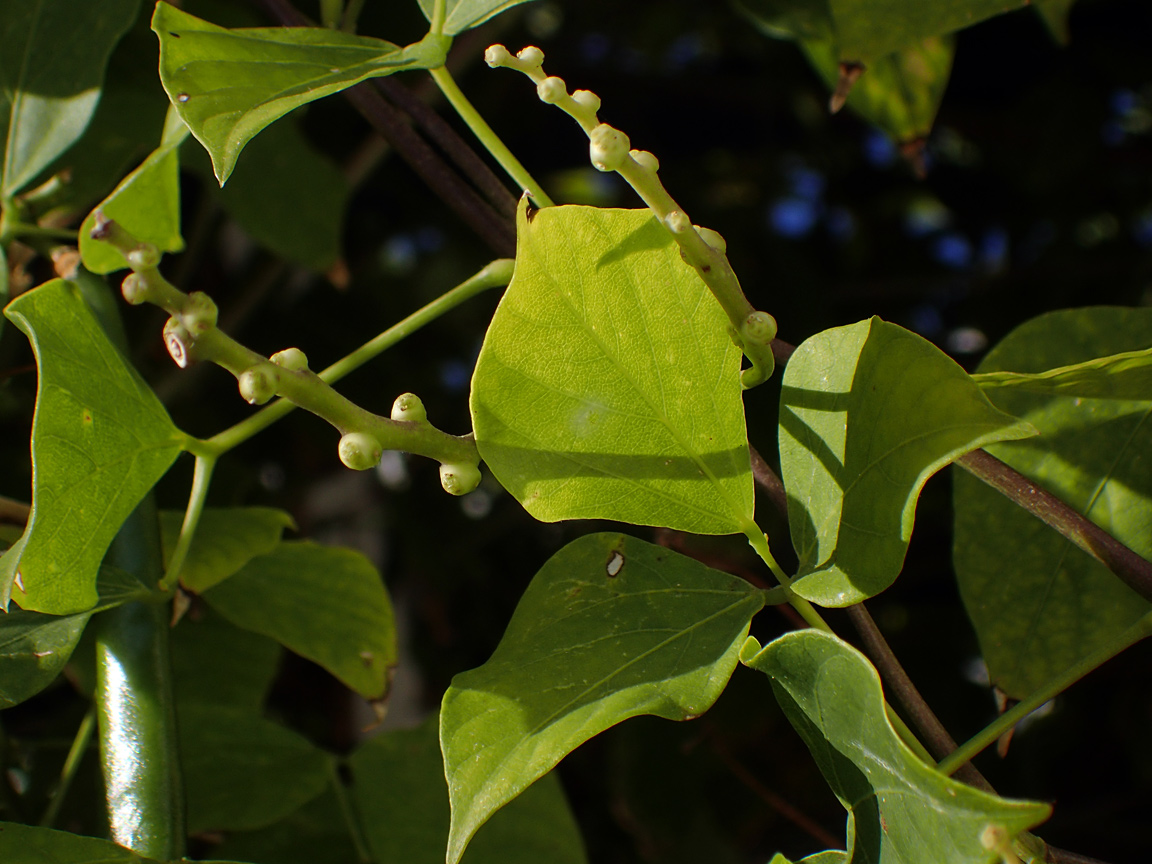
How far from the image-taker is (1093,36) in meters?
1.13

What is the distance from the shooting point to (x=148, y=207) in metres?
0.40

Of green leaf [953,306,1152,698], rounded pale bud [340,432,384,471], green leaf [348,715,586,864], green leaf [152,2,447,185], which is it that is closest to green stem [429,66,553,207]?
green leaf [152,2,447,185]

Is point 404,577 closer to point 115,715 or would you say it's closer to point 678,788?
point 678,788

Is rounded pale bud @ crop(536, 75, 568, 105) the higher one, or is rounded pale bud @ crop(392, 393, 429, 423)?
rounded pale bud @ crop(536, 75, 568, 105)

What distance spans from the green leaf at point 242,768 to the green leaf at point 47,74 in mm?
317

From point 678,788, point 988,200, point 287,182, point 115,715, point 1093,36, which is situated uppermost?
point 287,182

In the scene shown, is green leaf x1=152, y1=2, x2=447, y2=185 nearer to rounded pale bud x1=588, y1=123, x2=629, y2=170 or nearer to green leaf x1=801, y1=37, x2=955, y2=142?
rounded pale bud x1=588, y1=123, x2=629, y2=170

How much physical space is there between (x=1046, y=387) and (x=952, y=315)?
39.1 inches

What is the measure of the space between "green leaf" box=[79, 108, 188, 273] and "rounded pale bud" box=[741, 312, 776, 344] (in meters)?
0.25

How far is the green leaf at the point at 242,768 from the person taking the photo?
1.70ft

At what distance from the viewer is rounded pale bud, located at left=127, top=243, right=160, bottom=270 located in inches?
11.5

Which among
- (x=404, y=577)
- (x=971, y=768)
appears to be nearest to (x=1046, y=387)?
(x=971, y=768)

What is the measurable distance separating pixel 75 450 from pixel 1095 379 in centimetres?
37

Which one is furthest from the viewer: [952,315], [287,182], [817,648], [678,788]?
[952,315]
